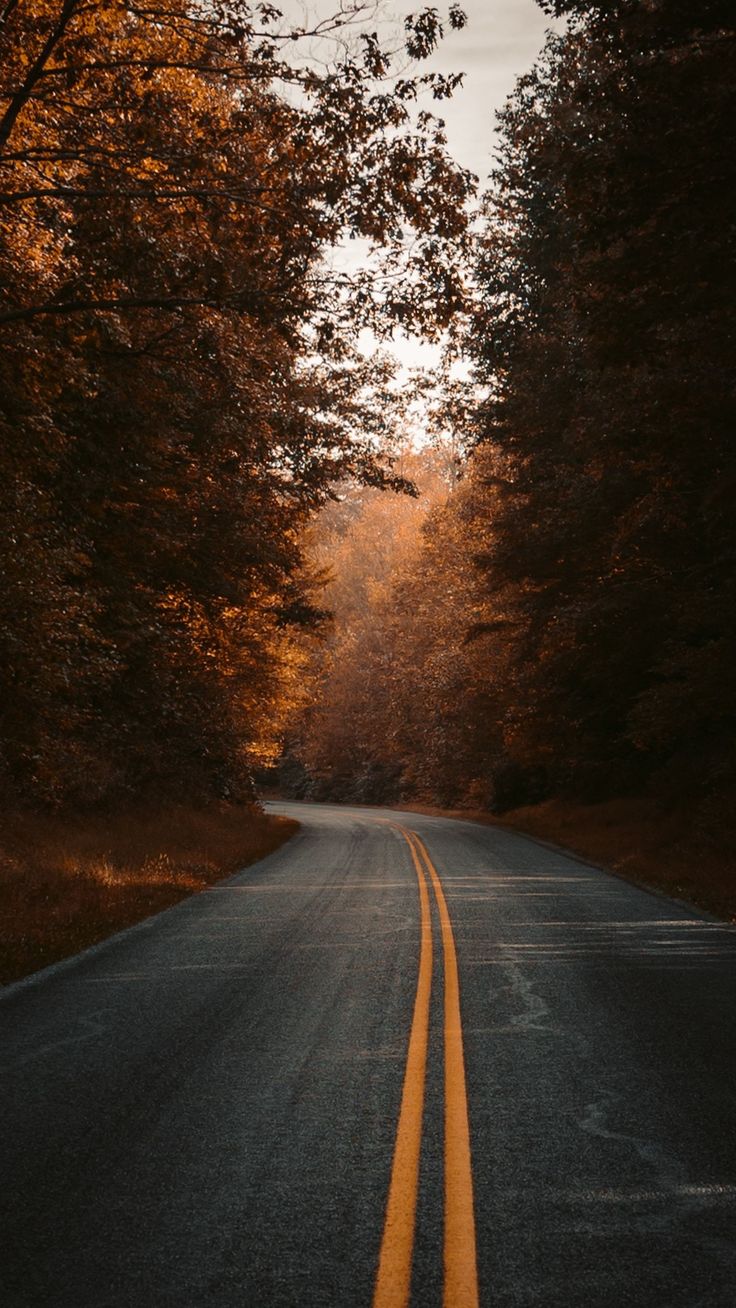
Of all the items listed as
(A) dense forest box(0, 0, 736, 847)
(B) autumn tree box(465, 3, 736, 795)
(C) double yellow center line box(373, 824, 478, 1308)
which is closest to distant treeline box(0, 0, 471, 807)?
(A) dense forest box(0, 0, 736, 847)

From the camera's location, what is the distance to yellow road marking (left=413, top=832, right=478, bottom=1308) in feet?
12.9

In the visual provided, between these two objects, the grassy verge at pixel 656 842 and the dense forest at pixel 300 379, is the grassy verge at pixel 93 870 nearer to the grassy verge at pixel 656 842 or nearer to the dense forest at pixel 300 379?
the dense forest at pixel 300 379

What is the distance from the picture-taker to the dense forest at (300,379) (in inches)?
427

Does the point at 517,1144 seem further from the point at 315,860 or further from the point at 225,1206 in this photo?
the point at 315,860

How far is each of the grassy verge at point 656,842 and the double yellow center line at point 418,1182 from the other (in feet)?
25.3

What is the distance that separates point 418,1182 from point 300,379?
73.0ft

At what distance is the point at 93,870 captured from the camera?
15438 millimetres

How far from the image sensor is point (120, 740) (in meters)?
21.1

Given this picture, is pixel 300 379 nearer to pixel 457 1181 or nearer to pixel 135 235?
pixel 135 235

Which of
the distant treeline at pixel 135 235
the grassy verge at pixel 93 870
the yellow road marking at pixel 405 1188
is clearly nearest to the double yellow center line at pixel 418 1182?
the yellow road marking at pixel 405 1188

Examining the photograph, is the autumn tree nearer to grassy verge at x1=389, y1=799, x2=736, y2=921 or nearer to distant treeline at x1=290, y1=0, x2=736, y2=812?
distant treeline at x1=290, y1=0, x2=736, y2=812

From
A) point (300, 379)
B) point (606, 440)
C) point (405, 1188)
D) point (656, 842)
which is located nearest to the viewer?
point (405, 1188)

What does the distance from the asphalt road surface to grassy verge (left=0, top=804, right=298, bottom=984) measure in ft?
2.30

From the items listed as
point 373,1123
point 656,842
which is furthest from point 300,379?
point 373,1123
